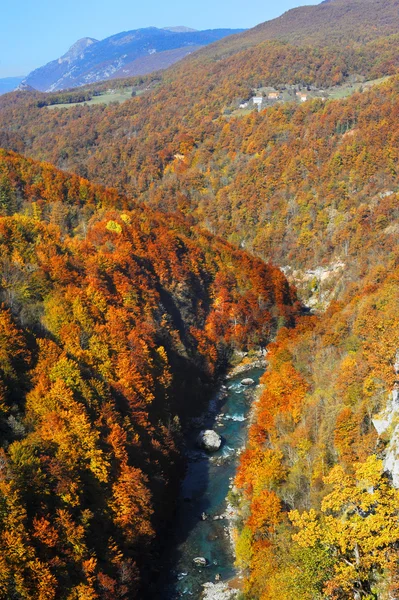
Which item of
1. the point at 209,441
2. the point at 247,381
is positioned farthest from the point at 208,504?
the point at 247,381

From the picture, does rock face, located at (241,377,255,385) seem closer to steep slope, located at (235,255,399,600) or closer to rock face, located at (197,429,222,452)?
steep slope, located at (235,255,399,600)

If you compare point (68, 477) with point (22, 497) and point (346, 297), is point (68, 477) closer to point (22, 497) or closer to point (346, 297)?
point (22, 497)

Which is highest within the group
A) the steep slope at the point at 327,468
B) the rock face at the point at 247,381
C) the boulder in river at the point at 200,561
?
the steep slope at the point at 327,468

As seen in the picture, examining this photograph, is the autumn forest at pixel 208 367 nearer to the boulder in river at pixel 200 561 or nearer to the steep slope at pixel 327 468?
Answer: the steep slope at pixel 327 468

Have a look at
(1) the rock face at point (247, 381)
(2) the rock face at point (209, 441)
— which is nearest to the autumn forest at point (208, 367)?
(2) the rock face at point (209, 441)

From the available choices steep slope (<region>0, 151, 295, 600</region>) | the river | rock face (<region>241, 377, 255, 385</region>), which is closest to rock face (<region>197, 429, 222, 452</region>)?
the river

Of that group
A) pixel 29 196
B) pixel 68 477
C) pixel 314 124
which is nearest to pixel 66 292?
pixel 68 477
